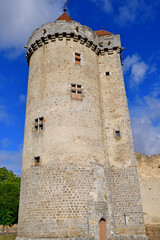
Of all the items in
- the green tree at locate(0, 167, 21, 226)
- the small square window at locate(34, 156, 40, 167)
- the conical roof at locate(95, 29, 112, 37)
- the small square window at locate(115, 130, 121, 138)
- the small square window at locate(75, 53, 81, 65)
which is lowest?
the green tree at locate(0, 167, 21, 226)

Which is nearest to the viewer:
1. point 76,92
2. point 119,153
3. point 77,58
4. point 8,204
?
point 76,92

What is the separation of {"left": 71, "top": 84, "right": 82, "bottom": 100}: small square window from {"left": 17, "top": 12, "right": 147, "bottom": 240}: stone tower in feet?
0.23

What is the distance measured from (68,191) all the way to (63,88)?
254 inches

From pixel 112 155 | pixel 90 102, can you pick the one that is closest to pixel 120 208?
pixel 112 155

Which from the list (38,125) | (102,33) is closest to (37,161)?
(38,125)

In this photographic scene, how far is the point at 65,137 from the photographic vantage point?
12.6 metres

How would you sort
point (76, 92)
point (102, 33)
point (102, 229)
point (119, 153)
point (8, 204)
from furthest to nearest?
point (8, 204), point (102, 33), point (119, 153), point (76, 92), point (102, 229)

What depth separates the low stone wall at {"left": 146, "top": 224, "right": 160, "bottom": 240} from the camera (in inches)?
526

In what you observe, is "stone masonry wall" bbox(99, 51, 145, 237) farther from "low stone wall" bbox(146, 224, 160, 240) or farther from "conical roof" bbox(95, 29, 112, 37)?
Result: "conical roof" bbox(95, 29, 112, 37)

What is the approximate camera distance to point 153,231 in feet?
44.3

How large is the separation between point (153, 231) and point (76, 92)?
1024 cm

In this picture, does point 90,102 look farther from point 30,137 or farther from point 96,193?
point 96,193

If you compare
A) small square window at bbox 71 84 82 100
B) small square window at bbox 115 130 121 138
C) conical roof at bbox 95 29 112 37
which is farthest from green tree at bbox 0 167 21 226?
conical roof at bbox 95 29 112 37

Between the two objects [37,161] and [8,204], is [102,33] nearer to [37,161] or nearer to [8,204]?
[37,161]
